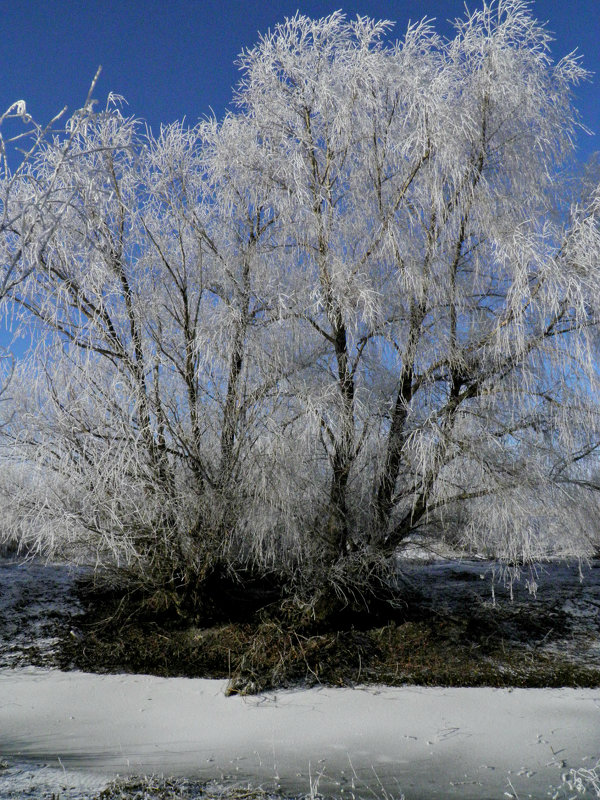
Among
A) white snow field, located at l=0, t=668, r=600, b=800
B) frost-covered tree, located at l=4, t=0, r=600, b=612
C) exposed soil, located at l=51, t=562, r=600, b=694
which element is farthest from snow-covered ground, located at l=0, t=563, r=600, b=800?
frost-covered tree, located at l=4, t=0, r=600, b=612

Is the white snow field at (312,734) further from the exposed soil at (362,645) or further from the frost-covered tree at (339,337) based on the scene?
the frost-covered tree at (339,337)

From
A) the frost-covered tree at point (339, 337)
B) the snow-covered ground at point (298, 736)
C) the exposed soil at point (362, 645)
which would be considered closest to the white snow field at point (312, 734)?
the snow-covered ground at point (298, 736)

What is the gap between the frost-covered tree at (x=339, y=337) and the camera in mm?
4758

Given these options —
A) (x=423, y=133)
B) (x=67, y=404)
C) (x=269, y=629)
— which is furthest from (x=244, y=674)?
(x=423, y=133)

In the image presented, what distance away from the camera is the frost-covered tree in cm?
476

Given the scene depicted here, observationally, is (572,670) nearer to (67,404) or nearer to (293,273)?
(293,273)

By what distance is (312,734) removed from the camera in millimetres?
3555

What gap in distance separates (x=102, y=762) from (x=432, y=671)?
245cm

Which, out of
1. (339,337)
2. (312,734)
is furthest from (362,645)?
(339,337)

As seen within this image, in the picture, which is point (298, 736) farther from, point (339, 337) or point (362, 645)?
point (339, 337)

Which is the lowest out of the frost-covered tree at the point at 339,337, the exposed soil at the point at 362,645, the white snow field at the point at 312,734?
the white snow field at the point at 312,734

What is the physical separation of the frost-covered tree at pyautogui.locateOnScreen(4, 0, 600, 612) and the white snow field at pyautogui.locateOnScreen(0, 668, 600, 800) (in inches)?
41.3

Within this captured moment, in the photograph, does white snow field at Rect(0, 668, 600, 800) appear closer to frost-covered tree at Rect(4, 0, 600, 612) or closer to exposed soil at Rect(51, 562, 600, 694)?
exposed soil at Rect(51, 562, 600, 694)

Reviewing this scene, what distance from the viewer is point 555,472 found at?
5.05 m
